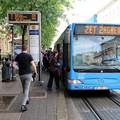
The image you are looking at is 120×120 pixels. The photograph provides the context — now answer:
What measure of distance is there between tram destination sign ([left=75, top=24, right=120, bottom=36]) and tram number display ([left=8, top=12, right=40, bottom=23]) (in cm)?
484

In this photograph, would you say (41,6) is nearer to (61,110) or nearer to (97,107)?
(97,107)

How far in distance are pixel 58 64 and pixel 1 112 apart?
792 centimetres

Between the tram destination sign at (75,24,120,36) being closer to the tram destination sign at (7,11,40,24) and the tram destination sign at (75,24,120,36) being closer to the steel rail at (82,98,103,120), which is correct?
the steel rail at (82,98,103,120)

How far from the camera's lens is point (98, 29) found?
16062 mm

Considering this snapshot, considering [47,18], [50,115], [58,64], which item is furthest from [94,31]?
[47,18]

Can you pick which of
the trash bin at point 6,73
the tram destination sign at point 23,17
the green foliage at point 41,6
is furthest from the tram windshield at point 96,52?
the green foliage at point 41,6

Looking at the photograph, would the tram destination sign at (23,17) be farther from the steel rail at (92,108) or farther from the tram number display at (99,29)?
the steel rail at (92,108)

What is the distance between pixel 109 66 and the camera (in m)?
15.8

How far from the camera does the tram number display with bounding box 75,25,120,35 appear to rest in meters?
16.0

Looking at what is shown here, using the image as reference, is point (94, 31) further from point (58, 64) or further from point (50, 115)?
point (50, 115)

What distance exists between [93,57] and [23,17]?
5.80 metres

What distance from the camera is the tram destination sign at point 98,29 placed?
1596 centimetres

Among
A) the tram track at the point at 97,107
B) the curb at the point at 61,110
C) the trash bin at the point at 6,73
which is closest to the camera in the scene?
the curb at the point at 61,110

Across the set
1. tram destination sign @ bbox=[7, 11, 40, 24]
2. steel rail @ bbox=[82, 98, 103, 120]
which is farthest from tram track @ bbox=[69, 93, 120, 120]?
tram destination sign @ bbox=[7, 11, 40, 24]
